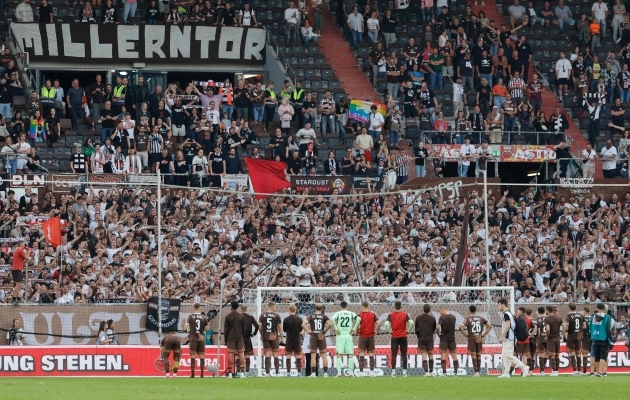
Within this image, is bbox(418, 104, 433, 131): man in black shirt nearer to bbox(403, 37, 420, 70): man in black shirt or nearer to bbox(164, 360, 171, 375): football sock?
bbox(403, 37, 420, 70): man in black shirt

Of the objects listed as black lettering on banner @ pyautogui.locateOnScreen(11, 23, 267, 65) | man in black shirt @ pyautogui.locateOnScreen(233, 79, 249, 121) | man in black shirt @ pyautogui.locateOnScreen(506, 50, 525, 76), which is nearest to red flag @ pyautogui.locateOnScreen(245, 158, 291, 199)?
man in black shirt @ pyautogui.locateOnScreen(233, 79, 249, 121)

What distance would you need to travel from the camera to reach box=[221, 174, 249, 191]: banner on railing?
36219 mm

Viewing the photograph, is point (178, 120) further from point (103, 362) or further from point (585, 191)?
point (585, 191)

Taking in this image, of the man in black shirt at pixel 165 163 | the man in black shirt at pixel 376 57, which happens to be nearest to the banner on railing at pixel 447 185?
the man in black shirt at pixel 165 163

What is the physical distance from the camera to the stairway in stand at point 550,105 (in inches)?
1698

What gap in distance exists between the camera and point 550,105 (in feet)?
152

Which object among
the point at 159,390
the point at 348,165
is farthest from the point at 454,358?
the point at 348,165

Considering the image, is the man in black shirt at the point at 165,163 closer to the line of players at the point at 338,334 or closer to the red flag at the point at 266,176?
the red flag at the point at 266,176

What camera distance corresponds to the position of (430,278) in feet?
109

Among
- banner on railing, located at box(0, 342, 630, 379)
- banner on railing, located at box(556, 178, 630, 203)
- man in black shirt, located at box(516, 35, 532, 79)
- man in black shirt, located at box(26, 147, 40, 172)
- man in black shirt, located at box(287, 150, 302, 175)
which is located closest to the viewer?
banner on railing, located at box(0, 342, 630, 379)

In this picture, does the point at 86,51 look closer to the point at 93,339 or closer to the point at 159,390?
the point at 93,339

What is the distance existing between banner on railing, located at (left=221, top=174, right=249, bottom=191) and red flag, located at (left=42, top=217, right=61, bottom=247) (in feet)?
19.3

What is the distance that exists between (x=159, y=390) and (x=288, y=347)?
18.6 ft

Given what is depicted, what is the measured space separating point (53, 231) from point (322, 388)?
10011 millimetres
